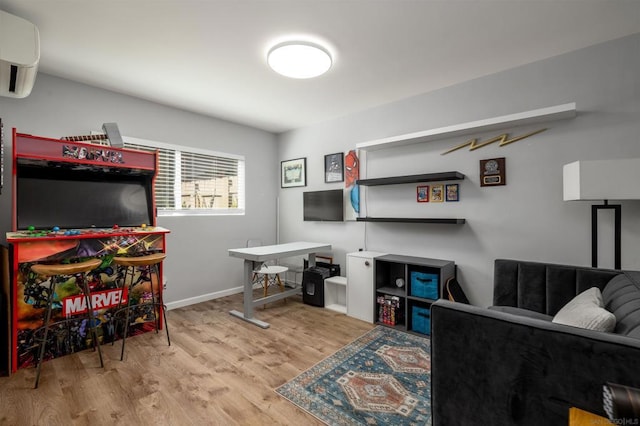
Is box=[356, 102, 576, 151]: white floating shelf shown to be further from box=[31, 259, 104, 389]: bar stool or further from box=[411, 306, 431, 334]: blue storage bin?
box=[31, 259, 104, 389]: bar stool

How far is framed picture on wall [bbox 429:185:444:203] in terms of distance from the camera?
3.31 metres

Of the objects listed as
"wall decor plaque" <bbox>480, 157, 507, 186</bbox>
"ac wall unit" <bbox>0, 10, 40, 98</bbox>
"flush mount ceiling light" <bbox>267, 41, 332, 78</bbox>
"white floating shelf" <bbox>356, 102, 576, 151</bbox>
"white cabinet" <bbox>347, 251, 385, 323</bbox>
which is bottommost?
"white cabinet" <bbox>347, 251, 385, 323</bbox>

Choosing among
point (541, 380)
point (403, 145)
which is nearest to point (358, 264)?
point (403, 145)

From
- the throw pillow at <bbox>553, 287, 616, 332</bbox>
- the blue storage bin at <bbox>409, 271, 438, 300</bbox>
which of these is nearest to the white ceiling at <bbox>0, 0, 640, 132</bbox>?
the throw pillow at <bbox>553, 287, 616, 332</bbox>

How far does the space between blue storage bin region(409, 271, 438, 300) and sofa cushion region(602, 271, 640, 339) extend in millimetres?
1319

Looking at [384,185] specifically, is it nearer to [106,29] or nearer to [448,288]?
[448,288]

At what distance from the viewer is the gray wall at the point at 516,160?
2.41 meters

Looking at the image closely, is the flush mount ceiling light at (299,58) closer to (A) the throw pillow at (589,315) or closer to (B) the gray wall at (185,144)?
(B) the gray wall at (185,144)

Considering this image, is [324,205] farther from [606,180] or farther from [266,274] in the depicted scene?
[606,180]

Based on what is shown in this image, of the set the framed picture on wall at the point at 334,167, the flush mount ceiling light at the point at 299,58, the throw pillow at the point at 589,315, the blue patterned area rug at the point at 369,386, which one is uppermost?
the flush mount ceiling light at the point at 299,58

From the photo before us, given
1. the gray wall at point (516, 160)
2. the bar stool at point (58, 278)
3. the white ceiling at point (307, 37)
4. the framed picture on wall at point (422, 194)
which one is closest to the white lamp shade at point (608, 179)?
the gray wall at point (516, 160)

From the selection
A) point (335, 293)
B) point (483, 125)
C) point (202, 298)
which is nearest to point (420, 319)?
point (335, 293)

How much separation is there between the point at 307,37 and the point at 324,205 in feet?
7.89

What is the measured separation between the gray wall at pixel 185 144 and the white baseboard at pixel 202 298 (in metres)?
0.01
